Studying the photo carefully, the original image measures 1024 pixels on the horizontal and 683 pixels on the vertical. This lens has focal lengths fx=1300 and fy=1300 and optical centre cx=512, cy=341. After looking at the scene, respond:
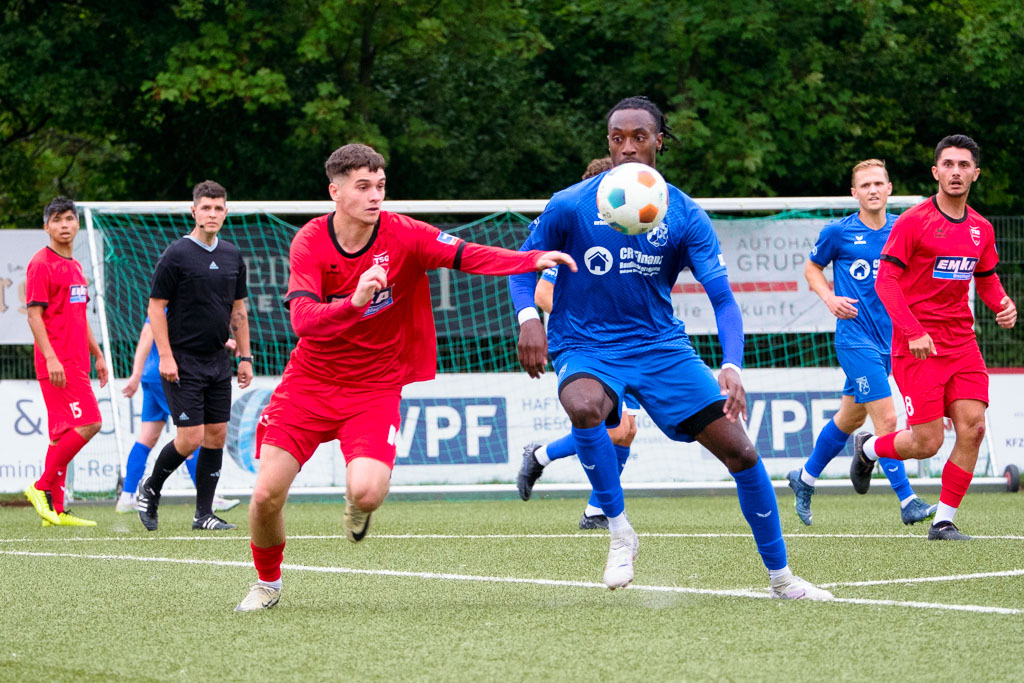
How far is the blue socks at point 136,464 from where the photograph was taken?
999 cm

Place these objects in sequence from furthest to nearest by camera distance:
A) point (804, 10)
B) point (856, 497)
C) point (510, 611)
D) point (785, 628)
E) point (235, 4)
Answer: point (804, 10) → point (235, 4) → point (856, 497) → point (510, 611) → point (785, 628)

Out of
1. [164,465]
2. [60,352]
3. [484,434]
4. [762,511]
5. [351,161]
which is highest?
[351,161]

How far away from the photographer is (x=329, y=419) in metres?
5.30

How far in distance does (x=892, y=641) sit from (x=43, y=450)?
980 cm

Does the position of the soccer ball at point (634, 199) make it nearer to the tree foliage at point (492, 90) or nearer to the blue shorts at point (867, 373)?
the blue shorts at point (867, 373)

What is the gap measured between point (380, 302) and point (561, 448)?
3.02 m

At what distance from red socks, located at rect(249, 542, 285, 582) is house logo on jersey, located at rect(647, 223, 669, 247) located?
1.98m

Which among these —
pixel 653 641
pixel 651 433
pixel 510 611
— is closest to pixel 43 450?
pixel 651 433

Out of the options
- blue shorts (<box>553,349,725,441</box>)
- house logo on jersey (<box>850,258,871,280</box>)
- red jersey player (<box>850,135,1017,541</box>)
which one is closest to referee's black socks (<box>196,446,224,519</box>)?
blue shorts (<box>553,349,725,441</box>)

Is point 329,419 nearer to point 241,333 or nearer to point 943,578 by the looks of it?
point 943,578

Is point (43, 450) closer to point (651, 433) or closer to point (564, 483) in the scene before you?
point (564, 483)

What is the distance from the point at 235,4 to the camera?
57.8ft

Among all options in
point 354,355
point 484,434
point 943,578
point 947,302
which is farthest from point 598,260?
point 484,434

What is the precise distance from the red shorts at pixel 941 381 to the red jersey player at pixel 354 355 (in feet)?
10.9
